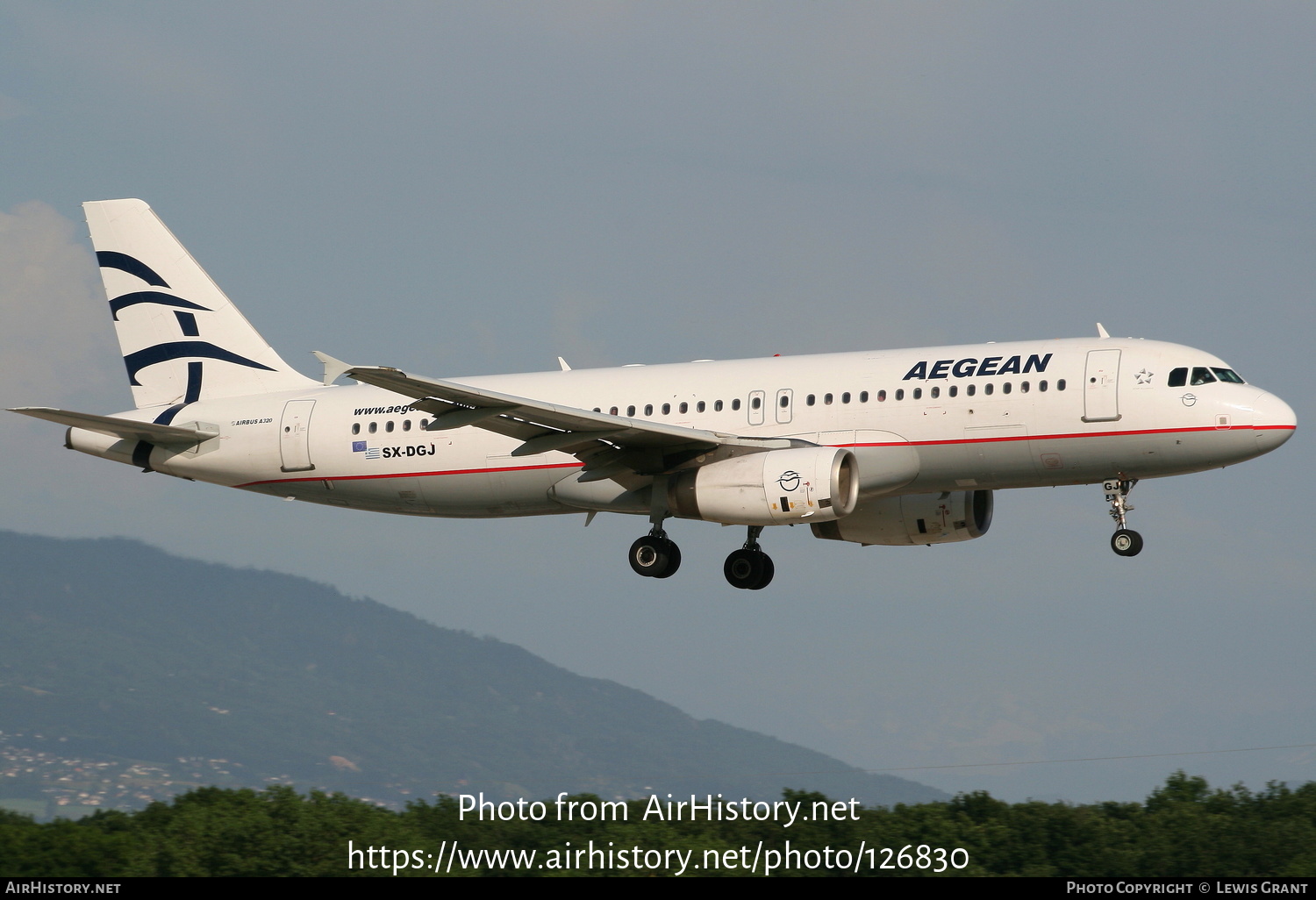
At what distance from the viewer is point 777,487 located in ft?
111

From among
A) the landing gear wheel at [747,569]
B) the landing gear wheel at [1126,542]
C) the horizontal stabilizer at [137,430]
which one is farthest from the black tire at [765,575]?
the horizontal stabilizer at [137,430]

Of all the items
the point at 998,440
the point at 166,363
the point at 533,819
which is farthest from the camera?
the point at 533,819

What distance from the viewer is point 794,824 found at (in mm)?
64188

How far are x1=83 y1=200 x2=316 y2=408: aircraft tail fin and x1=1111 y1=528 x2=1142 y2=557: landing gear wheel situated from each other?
2021 centimetres

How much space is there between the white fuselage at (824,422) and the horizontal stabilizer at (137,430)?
29 cm

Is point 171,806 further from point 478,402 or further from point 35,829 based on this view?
point 478,402

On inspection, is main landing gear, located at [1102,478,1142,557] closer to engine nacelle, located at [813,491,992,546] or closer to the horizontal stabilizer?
engine nacelle, located at [813,491,992,546]

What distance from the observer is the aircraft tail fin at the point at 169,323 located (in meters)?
42.1

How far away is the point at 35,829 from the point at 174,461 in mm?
18825

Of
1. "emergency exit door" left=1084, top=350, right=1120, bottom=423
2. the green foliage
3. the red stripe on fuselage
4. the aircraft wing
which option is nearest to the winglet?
the aircraft wing

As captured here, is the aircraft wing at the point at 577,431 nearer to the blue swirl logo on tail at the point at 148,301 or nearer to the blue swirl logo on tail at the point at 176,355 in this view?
the blue swirl logo on tail at the point at 176,355
